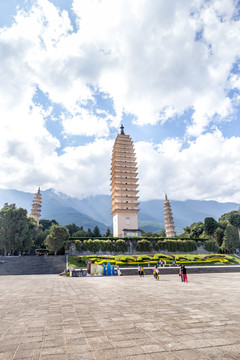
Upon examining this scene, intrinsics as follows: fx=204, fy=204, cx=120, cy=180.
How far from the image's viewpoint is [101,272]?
21.4 metres

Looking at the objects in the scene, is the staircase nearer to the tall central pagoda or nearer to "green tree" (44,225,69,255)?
"green tree" (44,225,69,255)

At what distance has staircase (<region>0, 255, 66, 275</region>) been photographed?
91.2 ft

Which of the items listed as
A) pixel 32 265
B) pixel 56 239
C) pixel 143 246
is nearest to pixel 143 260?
pixel 143 246

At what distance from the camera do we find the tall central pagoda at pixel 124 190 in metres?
48.7

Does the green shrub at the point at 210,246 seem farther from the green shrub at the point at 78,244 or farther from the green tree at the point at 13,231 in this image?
the green tree at the point at 13,231

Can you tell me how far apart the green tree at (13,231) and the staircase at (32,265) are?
13.3 feet

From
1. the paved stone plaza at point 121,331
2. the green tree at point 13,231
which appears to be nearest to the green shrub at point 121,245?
the green tree at point 13,231

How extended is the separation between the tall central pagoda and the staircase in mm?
17807

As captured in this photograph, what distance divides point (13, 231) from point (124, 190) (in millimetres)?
25823

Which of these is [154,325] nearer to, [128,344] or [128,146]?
[128,344]

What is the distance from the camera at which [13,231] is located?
3794 centimetres

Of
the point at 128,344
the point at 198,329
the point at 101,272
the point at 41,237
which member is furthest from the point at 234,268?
the point at 41,237

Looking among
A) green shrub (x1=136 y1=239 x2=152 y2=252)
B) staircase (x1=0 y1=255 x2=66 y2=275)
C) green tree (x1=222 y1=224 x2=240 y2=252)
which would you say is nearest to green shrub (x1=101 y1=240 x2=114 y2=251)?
green shrub (x1=136 y1=239 x2=152 y2=252)

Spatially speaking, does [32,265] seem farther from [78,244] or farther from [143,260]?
[143,260]
